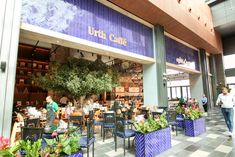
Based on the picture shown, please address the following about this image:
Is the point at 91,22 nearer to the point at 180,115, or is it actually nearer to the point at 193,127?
the point at 180,115

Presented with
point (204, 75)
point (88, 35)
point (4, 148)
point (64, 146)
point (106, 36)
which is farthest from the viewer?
point (204, 75)

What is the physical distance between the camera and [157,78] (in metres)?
7.86

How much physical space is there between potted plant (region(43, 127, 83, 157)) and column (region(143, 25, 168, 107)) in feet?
19.8

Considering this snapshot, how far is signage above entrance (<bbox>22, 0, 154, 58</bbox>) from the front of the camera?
4.25 m

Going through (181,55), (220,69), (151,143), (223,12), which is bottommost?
(151,143)

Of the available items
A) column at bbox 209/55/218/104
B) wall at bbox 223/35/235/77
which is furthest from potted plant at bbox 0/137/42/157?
wall at bbox 223/35/235/77

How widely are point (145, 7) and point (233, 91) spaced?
14.5 ft

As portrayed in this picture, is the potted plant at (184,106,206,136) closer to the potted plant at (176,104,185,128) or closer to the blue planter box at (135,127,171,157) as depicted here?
the potted plant at (176,104,185,128)

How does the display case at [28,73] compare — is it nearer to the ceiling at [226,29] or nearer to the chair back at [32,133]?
the chair back at [32,133]

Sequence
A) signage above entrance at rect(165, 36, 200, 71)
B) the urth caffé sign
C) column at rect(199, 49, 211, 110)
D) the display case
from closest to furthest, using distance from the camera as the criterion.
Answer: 1. the urth caffé sign
2. the display case
3. signage above entrance at rect(165, 36, 200, 71)
4. column at rect(199, 49, 211, 110)

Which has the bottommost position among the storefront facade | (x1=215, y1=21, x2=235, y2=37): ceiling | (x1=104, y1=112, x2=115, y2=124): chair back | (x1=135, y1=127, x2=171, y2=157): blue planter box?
(x1=135, y1=127, x2=171, y2=157): blue planter box

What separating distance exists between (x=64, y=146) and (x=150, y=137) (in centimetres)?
199

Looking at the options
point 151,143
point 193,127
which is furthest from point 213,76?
point 151,143

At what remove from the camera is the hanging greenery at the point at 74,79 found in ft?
20.3
